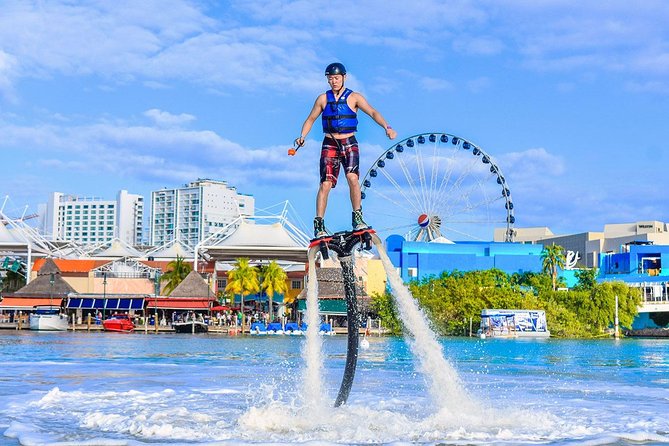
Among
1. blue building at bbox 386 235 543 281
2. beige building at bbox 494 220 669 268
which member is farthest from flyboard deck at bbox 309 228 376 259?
beige building at bbox 494 220 669 268

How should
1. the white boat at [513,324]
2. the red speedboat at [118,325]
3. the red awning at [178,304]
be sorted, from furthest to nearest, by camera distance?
the red awning at [178,304]
the red speedboat at [118,325]
the white boat at [513,324]

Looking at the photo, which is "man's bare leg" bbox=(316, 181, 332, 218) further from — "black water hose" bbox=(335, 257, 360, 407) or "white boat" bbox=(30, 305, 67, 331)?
"white boat" bbox=(30, 305, 67, 331)

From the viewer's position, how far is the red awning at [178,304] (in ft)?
305

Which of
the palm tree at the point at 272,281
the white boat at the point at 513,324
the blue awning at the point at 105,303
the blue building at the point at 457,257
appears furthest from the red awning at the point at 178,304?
the white boat at the point at 513,324

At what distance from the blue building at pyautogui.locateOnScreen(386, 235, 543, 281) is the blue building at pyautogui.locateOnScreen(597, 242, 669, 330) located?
32.6ft

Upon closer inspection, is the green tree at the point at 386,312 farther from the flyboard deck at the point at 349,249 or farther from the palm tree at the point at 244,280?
the flyboard deck at the point at 349,249

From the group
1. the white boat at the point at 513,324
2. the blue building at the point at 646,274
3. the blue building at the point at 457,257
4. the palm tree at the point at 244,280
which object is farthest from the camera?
the blue building at the point at 646,274

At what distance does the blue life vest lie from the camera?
1247 centimetres

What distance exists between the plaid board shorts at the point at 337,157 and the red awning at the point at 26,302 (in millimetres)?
89319

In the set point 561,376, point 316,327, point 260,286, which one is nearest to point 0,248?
point 260,286

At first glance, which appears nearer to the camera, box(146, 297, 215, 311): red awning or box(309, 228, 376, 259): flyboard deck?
box(309, 228, 376, 259): flyboard deck

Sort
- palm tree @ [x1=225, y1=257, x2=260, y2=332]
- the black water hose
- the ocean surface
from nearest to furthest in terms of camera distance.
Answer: the ocean surface → the black water hose → palm tree @ [x1=225, y1=257, x2=260, y2=332]

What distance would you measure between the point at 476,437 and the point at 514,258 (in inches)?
3807

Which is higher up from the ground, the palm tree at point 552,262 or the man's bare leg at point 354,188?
the palm tree at point 552,262
